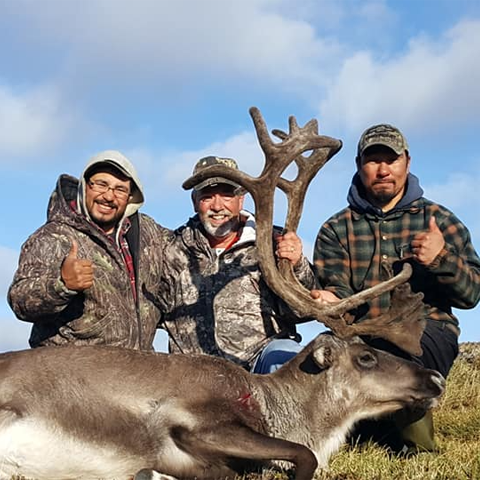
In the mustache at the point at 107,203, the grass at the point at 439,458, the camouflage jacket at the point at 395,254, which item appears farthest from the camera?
the mustache at the point at 107,203

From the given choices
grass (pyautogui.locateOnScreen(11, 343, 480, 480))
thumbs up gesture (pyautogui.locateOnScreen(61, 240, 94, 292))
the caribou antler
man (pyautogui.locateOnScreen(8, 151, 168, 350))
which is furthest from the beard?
grass (pyautogui.locateOnScreen(11, 343, 480, 480))

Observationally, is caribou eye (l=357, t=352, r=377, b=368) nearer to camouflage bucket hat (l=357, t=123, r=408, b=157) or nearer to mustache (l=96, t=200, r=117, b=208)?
camouflage bucket hat (l=357, t=123, r=408, b=157)

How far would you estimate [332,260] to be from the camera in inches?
357

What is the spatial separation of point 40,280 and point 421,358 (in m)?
→ 3.54

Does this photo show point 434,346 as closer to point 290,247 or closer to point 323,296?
point 323,296

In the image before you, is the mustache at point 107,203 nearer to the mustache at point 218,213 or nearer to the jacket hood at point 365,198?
the mustache at point 218,213

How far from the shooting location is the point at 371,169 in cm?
877

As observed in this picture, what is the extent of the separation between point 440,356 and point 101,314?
3.21 m

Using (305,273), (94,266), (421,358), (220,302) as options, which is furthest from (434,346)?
(94,266)

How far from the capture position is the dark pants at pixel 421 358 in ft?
26.6

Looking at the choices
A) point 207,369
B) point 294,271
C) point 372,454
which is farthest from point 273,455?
point 294,271

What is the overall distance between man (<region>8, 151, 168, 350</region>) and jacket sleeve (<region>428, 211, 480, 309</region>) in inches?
112

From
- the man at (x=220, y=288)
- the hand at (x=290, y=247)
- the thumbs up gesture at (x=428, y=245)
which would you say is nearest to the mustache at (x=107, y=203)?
the man at (x=220, y=288)

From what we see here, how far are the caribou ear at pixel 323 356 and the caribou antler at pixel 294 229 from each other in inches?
8.7
